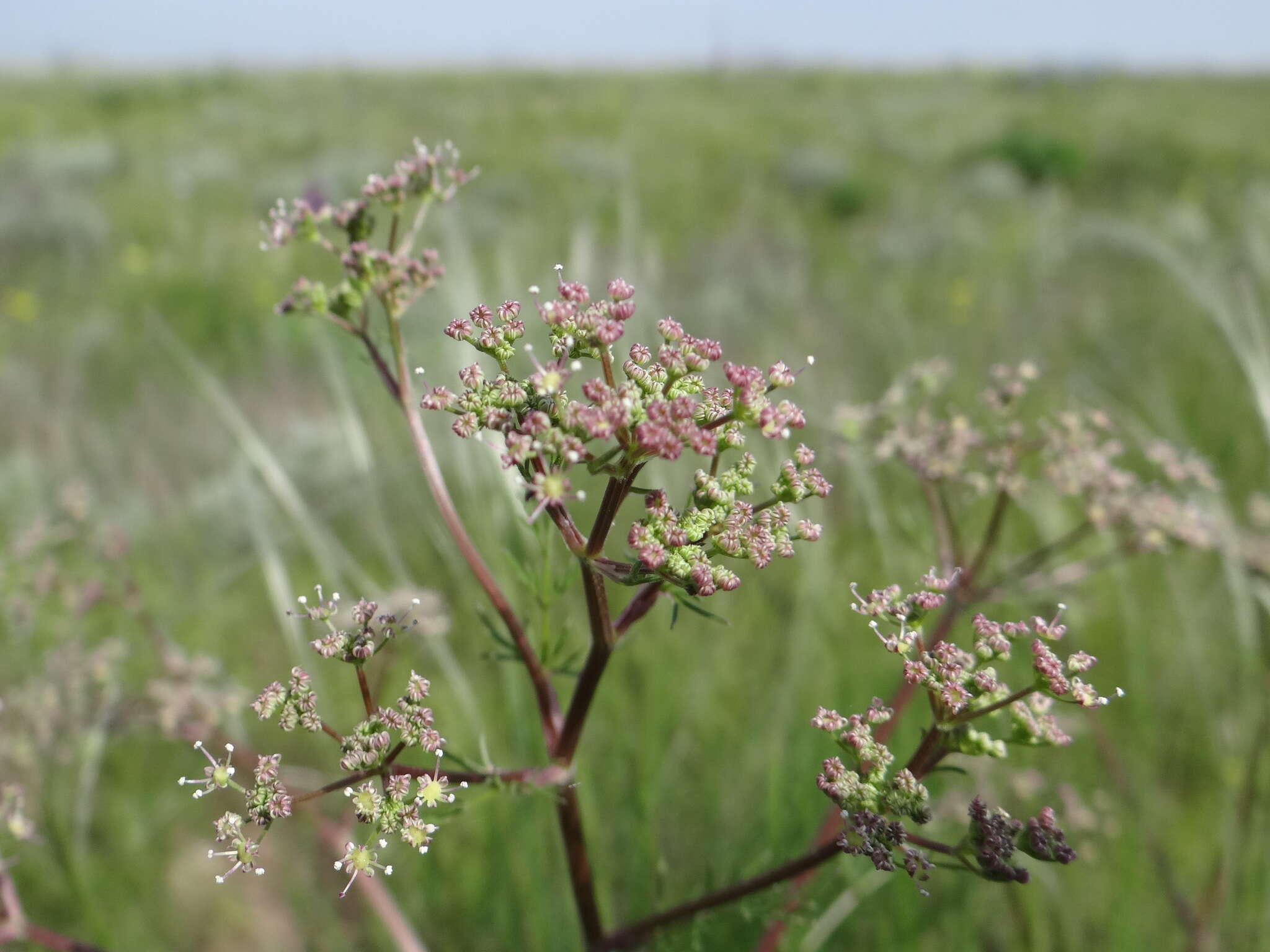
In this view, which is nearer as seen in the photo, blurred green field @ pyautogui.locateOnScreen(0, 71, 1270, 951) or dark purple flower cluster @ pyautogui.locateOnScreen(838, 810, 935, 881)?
dark purple flower cluster @ pyautogui.locateOnScreen(838, 810, 935, 881)

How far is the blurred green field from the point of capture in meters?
2.29

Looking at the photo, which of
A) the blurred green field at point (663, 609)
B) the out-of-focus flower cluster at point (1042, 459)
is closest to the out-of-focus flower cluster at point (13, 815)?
the blurred green field at point (663, 609)

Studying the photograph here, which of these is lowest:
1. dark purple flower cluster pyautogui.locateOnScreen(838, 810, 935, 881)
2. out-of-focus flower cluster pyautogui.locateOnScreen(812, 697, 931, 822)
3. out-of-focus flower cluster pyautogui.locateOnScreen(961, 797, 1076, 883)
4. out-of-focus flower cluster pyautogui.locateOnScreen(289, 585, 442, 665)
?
out-of-focus flower cluster pyautogui.locateOnScreen(961, 797, 1076, 883)

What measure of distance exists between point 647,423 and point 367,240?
2.27ft

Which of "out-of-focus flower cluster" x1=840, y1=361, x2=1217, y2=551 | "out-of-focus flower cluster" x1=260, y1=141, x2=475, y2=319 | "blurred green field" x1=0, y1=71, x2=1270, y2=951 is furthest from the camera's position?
"blurred green field" x1=0, y1=71, x2=1270, y2=951

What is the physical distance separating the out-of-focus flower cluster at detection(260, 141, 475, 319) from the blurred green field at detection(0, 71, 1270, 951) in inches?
12.9

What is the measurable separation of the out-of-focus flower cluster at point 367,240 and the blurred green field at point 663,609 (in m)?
0.33

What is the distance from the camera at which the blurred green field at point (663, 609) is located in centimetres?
229

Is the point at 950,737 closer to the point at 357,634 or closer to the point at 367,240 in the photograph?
the point at 357,634

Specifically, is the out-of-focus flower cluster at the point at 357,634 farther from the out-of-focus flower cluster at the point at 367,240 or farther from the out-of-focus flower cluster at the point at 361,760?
the out-of-focus flower cluster at the point at 367,240

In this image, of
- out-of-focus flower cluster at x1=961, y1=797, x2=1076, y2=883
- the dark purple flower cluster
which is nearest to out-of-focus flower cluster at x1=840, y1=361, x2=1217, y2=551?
out-of-focus flower cluster at x1=961, y1=797, x2=1076, y2=883

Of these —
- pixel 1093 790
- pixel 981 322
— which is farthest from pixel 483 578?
pixel 981 322

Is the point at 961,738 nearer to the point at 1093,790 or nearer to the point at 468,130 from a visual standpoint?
the point at 1093,790

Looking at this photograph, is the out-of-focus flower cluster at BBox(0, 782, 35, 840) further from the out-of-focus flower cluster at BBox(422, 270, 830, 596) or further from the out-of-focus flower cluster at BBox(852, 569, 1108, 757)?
the out-of-focus flower cluster at BBox(852, 569, 1108, 757)
